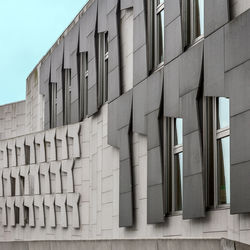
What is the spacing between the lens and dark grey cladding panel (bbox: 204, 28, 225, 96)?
16.8m

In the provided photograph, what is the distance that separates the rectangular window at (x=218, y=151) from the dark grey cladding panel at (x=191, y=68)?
2.34ft

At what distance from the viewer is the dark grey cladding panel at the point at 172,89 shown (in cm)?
1964

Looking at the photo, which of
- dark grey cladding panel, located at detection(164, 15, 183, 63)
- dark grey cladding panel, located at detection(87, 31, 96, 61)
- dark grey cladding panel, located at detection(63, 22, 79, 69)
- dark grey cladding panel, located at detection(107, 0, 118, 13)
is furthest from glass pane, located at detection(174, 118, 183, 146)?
dark grey cladding panel, located at detection(63, 22, 79, 69)

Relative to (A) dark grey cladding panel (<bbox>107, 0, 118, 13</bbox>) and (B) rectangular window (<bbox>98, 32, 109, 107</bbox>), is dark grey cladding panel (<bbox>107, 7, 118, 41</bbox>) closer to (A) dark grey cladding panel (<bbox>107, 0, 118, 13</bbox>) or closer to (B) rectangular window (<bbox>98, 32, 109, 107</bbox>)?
(A) dark grey cladding panel (<bbox>107, 0, 118, 13</bbox>)

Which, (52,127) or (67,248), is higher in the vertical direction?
(52,127)

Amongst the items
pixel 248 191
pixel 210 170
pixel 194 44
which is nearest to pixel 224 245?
pixel 248 191

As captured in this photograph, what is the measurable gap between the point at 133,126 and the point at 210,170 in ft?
19.4

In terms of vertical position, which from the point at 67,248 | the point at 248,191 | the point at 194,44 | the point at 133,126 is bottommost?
the point at 67,248

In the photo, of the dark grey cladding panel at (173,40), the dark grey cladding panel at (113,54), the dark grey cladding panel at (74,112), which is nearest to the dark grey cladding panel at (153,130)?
the dark grey cladding panel at (173,40)

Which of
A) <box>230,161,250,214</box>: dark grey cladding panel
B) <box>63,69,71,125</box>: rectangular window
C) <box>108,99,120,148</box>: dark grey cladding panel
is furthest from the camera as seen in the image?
<box>63,69,71,125</box>: rectangular window

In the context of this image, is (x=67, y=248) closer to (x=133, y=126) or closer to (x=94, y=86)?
(x=133, y=126)

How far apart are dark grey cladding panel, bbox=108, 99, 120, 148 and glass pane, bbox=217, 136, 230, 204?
7.85 m

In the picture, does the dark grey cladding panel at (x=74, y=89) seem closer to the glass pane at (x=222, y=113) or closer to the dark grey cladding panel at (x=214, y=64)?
the dark grey cladding panel at (x=214, y=64)

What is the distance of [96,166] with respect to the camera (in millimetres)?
28766
